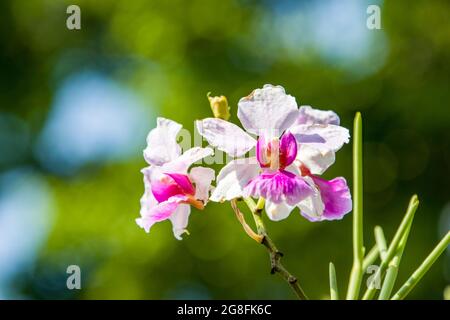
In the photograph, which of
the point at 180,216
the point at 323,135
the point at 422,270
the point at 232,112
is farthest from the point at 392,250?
the point at 232,112

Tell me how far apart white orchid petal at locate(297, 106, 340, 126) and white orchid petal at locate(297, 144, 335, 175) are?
0.03 meters

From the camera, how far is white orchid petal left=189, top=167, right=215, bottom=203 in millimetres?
844

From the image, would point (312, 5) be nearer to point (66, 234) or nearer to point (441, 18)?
point (441, 18)

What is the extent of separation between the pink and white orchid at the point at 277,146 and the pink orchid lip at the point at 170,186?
2.9 inches

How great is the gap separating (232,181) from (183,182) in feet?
0.30

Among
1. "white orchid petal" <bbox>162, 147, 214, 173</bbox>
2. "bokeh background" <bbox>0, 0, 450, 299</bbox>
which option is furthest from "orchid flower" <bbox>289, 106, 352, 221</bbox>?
"bokeh background" <bbox>0, 0, 450, 299</bbox>

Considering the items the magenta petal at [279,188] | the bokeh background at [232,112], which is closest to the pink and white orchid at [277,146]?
the magenta petal at [279,188]

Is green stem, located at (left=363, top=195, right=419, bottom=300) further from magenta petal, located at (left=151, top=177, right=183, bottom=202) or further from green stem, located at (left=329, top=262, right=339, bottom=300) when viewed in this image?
magenta petal, located at (left=151, top=177, right=183, bottom=202)

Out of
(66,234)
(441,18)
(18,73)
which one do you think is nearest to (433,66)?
(441,18)

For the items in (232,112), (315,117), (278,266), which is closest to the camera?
(278,266)

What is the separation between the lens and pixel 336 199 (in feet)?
2.65

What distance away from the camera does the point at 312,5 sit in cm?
371

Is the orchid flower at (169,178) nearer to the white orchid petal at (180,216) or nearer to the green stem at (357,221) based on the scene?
the white orchid petal at (180,216)

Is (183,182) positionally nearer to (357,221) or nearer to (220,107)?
(220,107)
